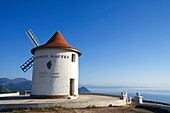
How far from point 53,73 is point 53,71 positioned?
0.24 m

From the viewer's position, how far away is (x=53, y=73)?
690 inches

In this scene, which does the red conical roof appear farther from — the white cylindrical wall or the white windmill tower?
the white cylindrical wall

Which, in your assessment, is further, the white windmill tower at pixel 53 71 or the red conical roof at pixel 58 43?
the red conical roof at pixel 58 43

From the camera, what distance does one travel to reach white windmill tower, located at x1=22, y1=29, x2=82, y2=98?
17.3m

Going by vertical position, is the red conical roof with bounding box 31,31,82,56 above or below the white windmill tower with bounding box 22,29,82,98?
above

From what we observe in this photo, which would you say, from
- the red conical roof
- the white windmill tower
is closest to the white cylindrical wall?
the white windmill tower

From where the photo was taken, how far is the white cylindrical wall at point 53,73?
56.9 ft

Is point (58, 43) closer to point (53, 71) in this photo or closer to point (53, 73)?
point (53, 71)

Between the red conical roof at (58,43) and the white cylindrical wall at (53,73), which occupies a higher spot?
the red conical roof at (58,43)

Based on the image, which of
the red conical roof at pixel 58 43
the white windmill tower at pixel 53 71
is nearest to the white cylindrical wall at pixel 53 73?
the white windmill tower at pixel 53 71

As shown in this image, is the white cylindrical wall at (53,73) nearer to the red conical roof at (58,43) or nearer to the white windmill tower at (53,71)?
the white windmill tower at (53,71)

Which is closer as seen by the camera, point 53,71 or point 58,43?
point 53,71


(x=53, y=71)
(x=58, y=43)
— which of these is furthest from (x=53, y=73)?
(x=58, y=43)

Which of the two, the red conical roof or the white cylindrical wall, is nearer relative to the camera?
the white cylindrical wall
